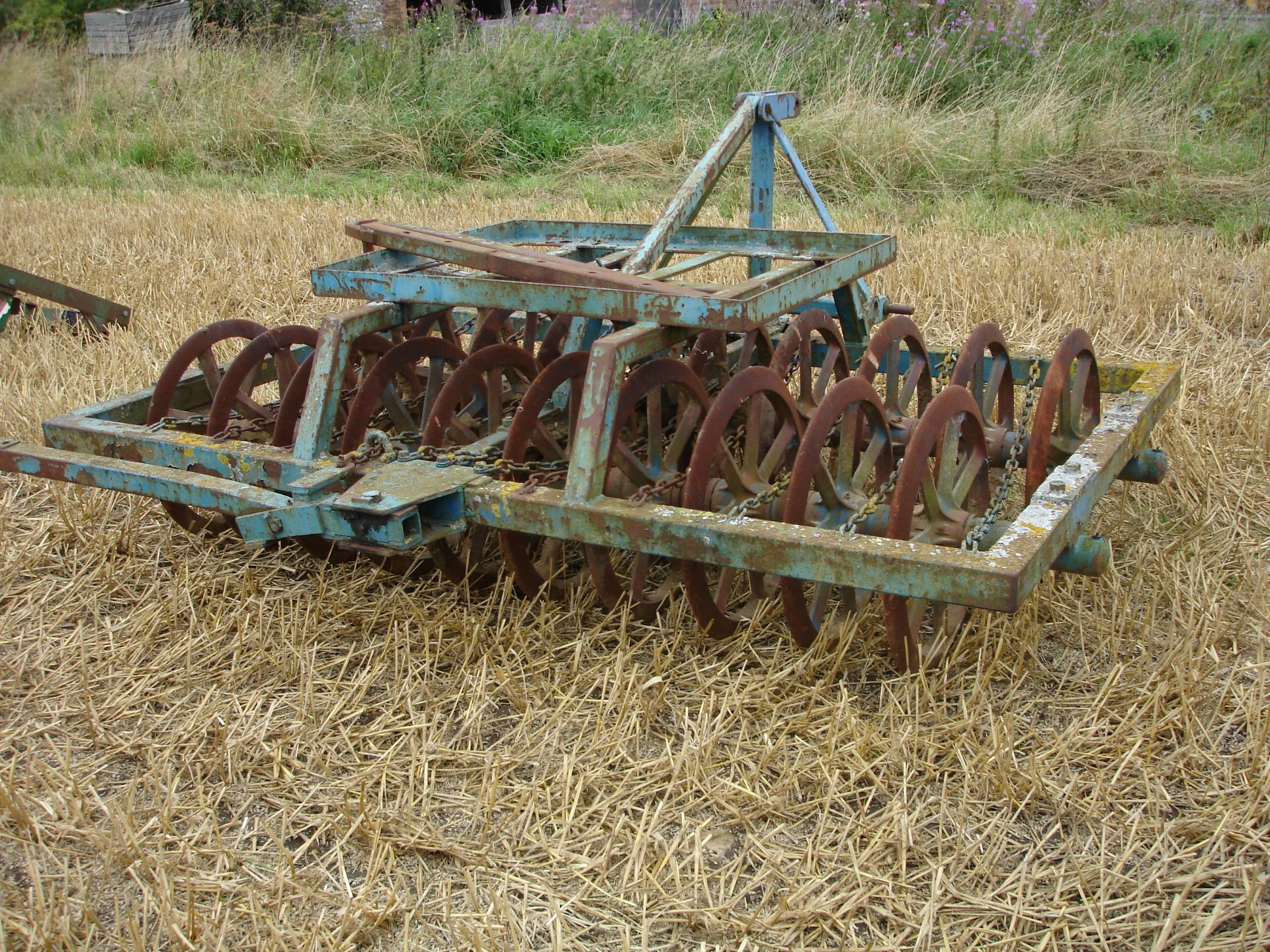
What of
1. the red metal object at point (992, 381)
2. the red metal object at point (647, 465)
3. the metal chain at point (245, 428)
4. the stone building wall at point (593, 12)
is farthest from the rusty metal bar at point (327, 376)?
the stone building wall at point (593, 12)

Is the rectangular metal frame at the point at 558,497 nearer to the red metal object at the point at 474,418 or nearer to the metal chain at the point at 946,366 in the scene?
the red metal object at the point at 474,418

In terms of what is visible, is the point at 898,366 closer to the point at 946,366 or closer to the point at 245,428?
the point at 946,366

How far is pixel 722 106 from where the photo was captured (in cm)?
1064

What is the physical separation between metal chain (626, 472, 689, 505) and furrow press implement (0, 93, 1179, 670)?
15 millimetres

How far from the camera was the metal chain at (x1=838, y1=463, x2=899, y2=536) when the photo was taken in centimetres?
291

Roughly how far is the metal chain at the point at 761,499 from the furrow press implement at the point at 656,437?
0.01 meters

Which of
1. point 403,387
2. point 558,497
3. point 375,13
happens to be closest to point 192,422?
point 403,387

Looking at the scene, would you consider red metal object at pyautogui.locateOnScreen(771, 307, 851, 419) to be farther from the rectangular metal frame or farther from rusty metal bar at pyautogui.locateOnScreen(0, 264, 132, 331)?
rusty metal bar at pyautogui.locateOnScreen(0, 264, 132, 331)

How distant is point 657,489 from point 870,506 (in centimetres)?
52

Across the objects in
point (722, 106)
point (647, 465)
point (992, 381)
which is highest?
point (722, 106)

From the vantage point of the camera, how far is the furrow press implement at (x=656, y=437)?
282cm

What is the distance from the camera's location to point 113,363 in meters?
5.43

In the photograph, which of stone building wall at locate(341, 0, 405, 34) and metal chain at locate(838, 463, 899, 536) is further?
stone building wall at locate(341, 0, 405, 34)

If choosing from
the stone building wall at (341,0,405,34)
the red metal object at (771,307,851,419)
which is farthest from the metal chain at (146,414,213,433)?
the stone building wall at (341,0,405,34)
